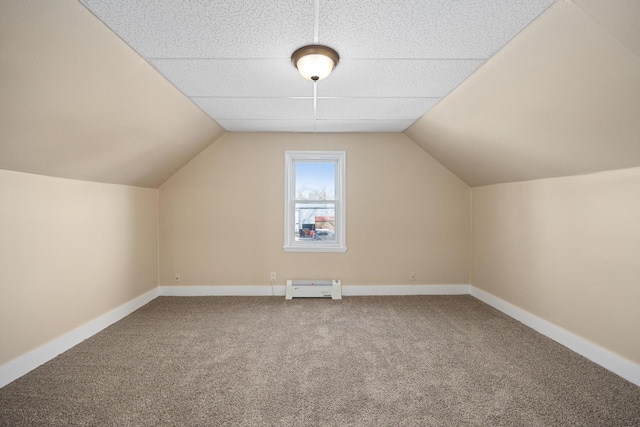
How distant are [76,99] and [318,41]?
5.16 ft

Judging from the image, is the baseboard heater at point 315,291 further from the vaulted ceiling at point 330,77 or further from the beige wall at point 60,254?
the vaulted ceiling at point 330,77

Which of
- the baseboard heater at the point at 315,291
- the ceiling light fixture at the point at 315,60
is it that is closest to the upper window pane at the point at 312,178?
the baseboard heater at the point at 315,291

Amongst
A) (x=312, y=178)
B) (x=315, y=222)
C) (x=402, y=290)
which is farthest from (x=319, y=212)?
(x=402, y=290)

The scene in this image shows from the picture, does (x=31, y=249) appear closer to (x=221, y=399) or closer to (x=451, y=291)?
(x=221, y=399)

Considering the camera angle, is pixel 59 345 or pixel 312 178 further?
pixel 312 178

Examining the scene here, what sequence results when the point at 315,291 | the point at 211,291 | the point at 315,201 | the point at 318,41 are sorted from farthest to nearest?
1. the point at 315,201
2. the point at 211,291
3. the point at 315,291
4. the point at 318,41

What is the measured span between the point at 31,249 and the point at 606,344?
449 centimetres

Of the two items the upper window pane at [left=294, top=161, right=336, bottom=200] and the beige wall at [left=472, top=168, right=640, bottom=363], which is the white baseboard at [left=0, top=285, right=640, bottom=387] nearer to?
the beige wall at [left=472, top=168, right=640, bottom=363]

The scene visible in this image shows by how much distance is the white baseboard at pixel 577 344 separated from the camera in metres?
2.21

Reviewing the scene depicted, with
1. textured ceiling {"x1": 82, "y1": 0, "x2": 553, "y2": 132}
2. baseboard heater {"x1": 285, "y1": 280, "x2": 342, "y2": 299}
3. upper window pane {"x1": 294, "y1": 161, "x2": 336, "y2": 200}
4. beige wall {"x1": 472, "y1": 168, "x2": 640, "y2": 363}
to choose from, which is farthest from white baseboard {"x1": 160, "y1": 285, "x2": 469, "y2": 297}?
textured ceiling {"x1": 82, "y1": 0, "x2": 553, "y2": 132}

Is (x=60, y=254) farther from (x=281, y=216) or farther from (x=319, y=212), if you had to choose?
(x=319, y=212)

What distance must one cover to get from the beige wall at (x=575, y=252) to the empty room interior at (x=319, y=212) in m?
0.02

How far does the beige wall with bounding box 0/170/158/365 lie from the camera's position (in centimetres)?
220

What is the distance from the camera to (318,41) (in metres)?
1.93
